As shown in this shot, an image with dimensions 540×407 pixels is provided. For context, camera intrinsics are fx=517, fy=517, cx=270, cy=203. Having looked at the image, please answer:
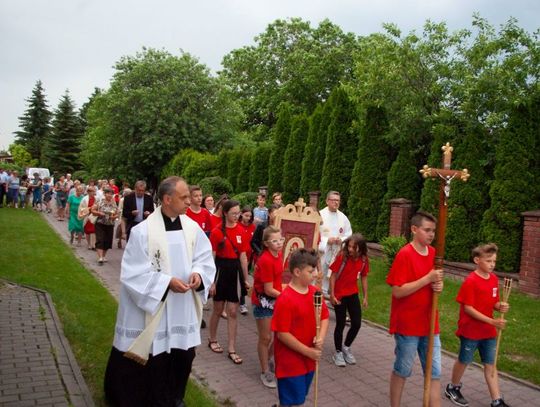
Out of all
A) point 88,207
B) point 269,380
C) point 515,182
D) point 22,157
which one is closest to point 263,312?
point 269,380

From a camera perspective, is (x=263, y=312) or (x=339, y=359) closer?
(x=263, y=312)

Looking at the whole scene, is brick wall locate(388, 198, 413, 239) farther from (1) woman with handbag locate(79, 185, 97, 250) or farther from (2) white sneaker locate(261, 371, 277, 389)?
(2) white sneaker locate(261, 371, 277, 389)

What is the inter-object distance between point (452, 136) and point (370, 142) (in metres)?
2.44

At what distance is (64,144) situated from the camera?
60406 millimetres

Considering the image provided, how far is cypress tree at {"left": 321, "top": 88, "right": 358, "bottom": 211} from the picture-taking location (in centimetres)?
1552

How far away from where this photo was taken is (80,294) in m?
8.81

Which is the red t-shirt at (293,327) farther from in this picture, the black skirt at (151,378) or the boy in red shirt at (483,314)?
the boy in red shirt at (483,314)

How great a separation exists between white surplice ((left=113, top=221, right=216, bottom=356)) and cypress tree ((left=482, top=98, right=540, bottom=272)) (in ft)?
26.1

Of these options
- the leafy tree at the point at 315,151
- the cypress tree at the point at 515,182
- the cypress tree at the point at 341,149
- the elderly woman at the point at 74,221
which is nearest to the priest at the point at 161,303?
the cypress tree at the point at 515,182

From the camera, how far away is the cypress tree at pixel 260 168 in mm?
21844

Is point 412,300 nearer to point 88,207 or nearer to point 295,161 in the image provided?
point 88,207

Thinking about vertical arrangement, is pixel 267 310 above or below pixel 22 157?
below

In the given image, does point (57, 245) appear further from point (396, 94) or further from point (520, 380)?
point (520, 380)

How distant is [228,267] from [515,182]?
6.72 metres
